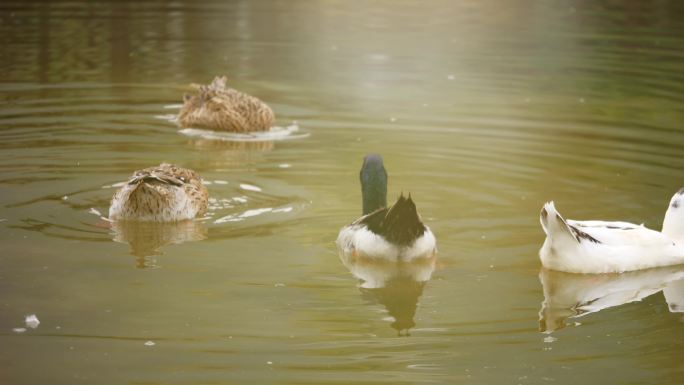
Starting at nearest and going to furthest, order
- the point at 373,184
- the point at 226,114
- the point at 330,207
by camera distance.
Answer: the point at 373,184 < the point at 330,207 < the point at 226,114

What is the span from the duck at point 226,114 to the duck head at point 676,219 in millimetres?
6151

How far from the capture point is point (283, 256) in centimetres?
934

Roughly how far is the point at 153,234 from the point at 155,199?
0.34 meters

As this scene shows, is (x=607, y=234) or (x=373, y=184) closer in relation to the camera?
(x=607, y=234)

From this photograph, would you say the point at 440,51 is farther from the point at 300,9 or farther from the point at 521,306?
the point at 521,306

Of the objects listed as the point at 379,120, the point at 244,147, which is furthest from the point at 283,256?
the point at 379,120

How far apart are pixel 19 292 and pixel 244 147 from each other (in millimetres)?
5559

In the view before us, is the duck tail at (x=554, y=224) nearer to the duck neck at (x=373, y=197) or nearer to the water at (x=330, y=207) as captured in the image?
the water at (x=330, y=207)

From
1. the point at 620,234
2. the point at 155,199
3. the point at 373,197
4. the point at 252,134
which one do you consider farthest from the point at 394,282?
the point at 252,134

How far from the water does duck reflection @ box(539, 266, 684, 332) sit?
0.08ft

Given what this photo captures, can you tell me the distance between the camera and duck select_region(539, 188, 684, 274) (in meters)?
9.00

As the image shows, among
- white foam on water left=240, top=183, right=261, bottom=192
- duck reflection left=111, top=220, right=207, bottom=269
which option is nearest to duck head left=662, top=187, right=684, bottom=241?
duck reflection left=111, top=220, right=207, bottom=269

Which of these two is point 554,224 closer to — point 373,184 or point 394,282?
point 394,282

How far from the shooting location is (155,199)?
1031 centimetres
